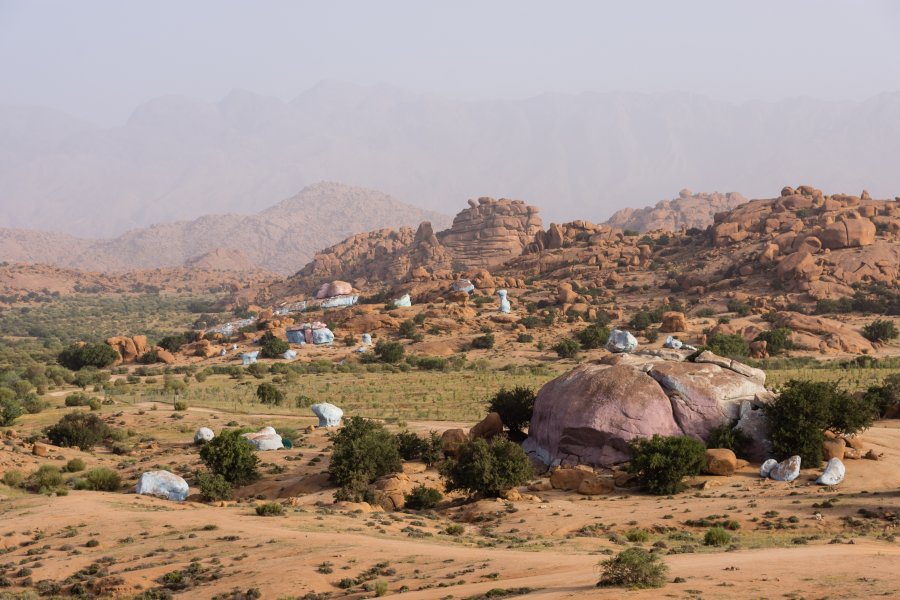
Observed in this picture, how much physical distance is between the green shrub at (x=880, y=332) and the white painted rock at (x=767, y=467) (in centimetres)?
4405

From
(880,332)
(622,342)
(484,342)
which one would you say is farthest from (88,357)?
(880,332)

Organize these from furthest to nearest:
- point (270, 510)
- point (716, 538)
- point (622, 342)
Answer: point (622, 342) → point (270, 510) → point (716, 538)

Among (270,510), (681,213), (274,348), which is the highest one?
(681,213)

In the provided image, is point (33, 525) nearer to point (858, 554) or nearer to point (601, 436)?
point (601, 436)

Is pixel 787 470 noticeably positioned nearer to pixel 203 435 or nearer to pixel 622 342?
pixel 203 435

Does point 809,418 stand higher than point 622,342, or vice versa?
point 809,418

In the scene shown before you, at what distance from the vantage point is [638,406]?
97.2 ft

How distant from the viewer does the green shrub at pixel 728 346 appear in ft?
200

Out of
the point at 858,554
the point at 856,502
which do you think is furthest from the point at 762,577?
the point at 856,502

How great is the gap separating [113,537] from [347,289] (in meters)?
103

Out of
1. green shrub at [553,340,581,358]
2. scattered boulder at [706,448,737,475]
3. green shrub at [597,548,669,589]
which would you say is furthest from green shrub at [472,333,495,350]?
green shrub at [597,548,669,589]

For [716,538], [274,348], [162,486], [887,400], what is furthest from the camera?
[274,348]

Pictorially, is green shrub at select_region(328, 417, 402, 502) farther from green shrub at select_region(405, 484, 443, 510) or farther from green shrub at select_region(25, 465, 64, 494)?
green shrub at select_region(25, 465, 64, 494)

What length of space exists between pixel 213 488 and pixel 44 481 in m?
6.76
